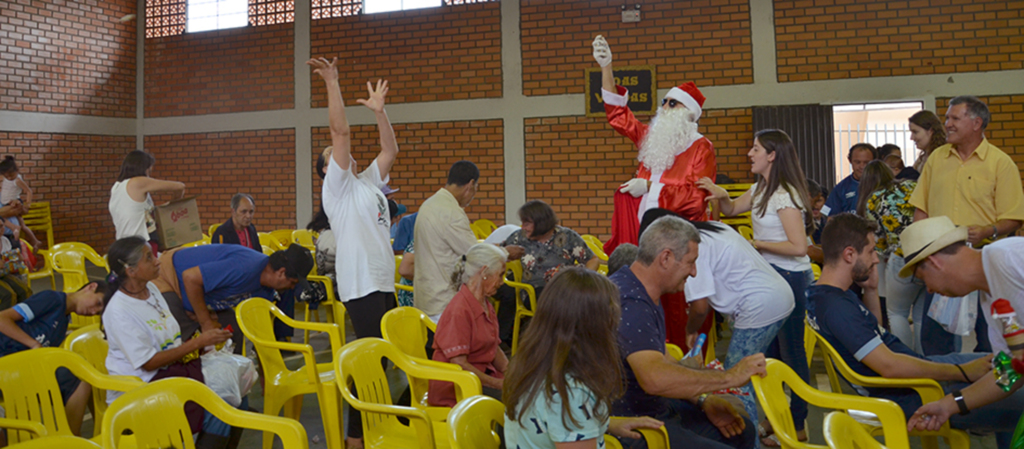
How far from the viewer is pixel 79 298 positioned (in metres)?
3.16

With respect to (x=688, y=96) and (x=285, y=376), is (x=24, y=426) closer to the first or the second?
(x=285, y=376)

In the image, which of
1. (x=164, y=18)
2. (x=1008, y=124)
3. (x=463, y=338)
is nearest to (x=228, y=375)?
(x=463, y=338)

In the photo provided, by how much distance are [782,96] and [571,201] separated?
2.74 m

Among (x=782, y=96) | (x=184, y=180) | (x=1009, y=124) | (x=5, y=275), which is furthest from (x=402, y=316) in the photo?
(x=184, y=180)

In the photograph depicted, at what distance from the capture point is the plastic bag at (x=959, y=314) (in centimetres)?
303

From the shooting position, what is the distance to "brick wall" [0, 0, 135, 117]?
8.98 metres

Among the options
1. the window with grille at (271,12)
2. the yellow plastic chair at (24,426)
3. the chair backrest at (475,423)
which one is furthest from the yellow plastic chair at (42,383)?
the window with grille at (271,12)

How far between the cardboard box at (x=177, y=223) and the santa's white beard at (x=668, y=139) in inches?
104

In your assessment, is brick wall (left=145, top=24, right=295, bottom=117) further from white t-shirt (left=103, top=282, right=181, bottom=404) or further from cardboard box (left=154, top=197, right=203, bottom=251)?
white t-shirt (left=103, top=282, right=181, bottom=404)

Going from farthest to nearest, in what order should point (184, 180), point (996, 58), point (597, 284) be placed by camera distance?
point (184, 180), point (996, 58), point (597, 284)

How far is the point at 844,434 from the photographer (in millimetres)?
1822

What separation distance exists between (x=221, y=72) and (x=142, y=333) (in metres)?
7.95

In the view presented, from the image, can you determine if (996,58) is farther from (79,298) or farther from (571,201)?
(79,298)

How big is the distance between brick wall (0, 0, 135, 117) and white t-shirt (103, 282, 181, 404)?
323 inches
